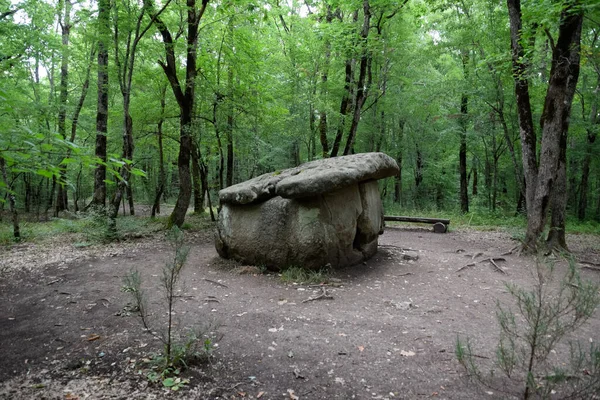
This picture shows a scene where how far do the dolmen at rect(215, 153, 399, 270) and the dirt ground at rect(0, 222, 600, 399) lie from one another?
0.35m

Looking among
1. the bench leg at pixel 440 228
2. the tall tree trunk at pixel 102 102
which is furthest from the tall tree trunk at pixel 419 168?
the tall tree trunk at pixel 102 102

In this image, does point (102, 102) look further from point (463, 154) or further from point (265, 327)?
point (463, 154)

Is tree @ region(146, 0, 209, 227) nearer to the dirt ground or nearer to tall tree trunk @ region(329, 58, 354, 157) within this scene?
the dirt ground

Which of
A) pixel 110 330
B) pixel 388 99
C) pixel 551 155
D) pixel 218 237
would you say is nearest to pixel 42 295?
pixel 110 330

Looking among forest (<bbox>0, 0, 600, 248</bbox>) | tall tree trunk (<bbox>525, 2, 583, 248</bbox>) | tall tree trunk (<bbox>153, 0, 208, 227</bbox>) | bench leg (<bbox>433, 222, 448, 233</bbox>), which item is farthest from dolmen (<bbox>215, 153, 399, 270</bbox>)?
bench leg (<bbox>433, 222, 448, 233</bbox>)

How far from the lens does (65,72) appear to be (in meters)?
13.2

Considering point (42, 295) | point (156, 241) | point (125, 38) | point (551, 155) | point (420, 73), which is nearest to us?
point (42, 295)

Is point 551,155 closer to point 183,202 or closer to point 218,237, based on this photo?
point 218,237

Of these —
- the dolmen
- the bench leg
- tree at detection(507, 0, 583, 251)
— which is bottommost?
the bench leg

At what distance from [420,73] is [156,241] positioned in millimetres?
13052

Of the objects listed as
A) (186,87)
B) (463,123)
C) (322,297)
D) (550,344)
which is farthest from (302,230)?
(463,123)

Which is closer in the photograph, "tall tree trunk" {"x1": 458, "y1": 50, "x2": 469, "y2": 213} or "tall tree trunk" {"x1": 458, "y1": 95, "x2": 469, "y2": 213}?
"tall tree trunk" {"x1": 458, "y1": 50, "x2": 469, "y2": 213}

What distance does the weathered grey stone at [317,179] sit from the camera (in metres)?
5.36

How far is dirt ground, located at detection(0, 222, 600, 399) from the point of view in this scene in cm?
264
